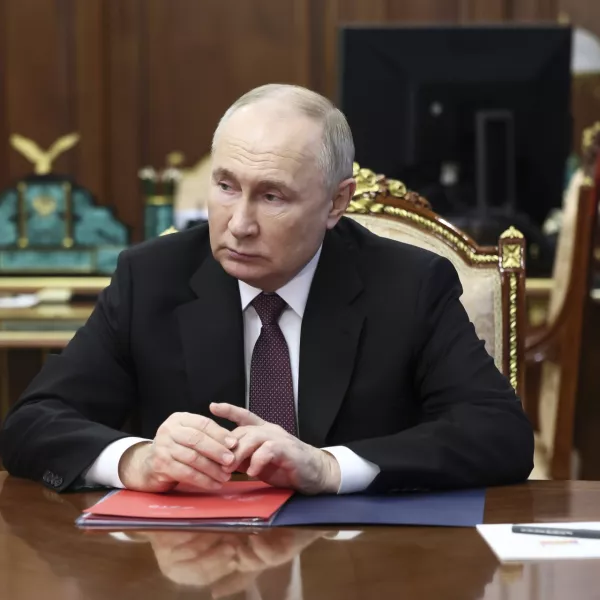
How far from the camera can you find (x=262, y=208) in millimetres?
1945

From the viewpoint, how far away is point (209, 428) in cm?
168

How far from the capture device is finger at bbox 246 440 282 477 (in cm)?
164

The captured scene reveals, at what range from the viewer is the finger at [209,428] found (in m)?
1.67

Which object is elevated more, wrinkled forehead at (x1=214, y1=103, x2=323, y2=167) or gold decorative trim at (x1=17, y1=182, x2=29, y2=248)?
wrinkled forehead at (x1=214, y1=103, x2=323, y2=167)

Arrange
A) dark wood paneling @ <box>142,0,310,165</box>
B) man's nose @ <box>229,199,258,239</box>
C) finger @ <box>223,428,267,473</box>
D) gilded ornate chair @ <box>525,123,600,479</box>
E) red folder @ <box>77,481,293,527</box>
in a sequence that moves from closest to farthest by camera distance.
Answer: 1. red folder @ <box>77,481,293,527</box>
2. finger @ <box>223,428,267,473</box>
3. man's nose @ <box>229,199,258,239</box>
4. gilded ornate chair @ <box>525,123,600,479</box>
5. dark wood paneling @ <box>142,0,310,165</box>

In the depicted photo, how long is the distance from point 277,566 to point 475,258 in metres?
1.19

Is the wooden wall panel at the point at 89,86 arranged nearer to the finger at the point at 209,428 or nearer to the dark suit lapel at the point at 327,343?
the dark suit lapel at the point at 327,343

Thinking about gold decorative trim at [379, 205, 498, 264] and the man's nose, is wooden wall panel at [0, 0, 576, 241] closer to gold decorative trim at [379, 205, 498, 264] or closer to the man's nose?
gold decorative trim at [379, 205, 498, 264]

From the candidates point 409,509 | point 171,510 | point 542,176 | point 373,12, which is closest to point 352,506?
point 409,509

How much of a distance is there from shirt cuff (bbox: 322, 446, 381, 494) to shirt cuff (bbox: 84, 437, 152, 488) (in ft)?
1.02

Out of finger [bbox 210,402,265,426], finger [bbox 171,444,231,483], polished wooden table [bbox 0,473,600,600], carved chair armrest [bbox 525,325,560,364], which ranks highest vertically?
finger [bbox 210,402,265,426]

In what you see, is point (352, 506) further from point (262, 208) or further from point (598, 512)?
point (262, 208)

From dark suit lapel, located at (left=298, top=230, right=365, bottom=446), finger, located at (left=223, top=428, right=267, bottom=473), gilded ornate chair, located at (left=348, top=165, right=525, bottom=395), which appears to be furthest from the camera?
gilded ornate chair, located at (left=348, top=165, right=525, bottom=395)

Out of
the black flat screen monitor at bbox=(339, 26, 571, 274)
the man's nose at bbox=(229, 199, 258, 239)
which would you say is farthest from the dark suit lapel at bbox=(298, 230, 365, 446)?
the black flat screen monitor at bbox=(339, 26, 571, 274)
